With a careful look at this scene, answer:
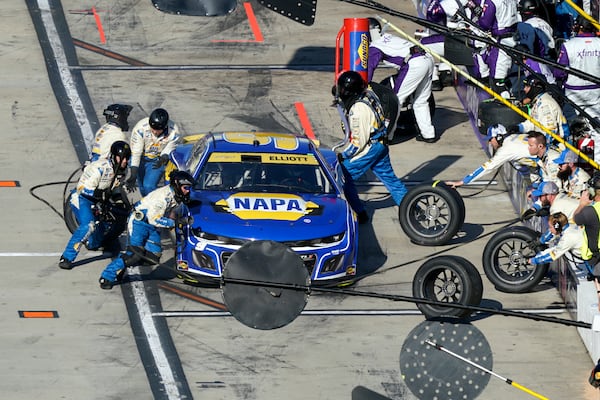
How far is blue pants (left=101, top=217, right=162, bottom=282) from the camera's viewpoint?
14.6 m

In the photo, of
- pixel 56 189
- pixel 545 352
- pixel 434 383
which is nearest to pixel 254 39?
pixel 56 189

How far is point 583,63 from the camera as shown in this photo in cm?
1844

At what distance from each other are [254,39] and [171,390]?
1242cm

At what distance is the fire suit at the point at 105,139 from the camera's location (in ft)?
51.6

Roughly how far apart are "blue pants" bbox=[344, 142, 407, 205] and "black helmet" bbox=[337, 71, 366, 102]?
0.71 m

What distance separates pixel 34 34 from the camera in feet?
78.5

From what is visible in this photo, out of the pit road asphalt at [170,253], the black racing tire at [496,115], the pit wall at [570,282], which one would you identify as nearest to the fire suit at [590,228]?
the pit wall at [570,282]

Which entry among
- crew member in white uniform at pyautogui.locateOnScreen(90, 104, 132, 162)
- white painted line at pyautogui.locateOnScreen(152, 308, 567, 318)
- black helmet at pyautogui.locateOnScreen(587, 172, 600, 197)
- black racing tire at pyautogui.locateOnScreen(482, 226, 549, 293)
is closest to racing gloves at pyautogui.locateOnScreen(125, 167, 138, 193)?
crew member in white uniform at pyautogui.locateOnScreen(90, 104, 132, 162)

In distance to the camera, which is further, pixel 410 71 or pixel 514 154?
pixel 410 71

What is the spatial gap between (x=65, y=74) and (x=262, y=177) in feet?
25.4

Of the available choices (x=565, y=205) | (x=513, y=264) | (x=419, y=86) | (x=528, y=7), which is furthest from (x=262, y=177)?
(x=528, y=7)

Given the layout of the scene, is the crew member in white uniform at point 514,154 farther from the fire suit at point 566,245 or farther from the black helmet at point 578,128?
the fire suit at point 566,245

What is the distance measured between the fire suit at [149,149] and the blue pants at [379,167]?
228 centimetres

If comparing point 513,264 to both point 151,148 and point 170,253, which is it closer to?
point 170,253
